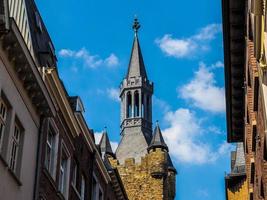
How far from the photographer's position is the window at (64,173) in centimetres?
2407

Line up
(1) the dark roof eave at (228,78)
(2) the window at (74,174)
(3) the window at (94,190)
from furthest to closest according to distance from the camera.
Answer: (3) the window at (94,190) < (2) the window at (74,174) < (1) the dark roof eave at (228,78)

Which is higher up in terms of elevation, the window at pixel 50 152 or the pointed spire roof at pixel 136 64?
the pointed spire roof at pixel 136 64

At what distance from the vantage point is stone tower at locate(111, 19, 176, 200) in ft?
198

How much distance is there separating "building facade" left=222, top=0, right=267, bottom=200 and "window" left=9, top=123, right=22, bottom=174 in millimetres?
6627

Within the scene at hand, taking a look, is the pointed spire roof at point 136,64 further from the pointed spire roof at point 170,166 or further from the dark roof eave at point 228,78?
the dark roof eave at point 228,78

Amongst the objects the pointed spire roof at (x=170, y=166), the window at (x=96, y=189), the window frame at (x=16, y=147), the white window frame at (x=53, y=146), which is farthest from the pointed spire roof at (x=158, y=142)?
the window frame at (x=16, y=147)

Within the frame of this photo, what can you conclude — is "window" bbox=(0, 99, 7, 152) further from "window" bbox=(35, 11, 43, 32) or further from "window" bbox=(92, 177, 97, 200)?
"window" bbox=(92, 177, 97, 200)

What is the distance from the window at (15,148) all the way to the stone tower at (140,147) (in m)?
35.0

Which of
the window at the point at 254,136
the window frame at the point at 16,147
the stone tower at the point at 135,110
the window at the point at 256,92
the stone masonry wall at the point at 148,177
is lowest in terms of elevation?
the window frame at the point at 16,147

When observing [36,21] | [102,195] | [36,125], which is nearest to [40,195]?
[36,125]

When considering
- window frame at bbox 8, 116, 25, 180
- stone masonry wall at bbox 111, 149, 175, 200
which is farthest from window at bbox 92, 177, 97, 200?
stone masonry wall at bbox 111, 149, 175, 200

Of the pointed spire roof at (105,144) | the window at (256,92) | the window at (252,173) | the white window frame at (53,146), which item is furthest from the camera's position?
the pointed spire roof at (105,144)

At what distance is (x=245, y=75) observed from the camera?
22109mm

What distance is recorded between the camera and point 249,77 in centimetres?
2050
